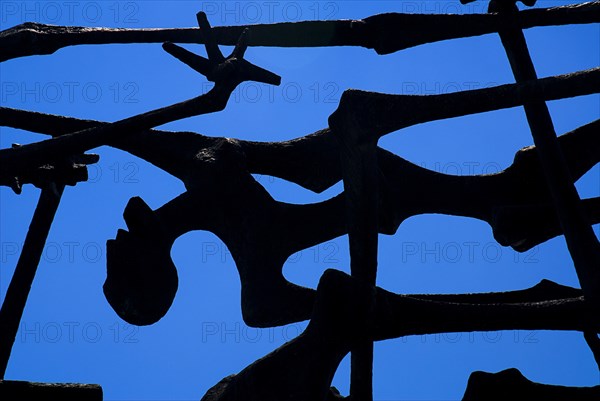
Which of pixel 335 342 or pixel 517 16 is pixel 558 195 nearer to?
pixel 517 16

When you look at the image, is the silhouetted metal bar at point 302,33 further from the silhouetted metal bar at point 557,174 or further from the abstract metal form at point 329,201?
the silhouetted metal bar at point 557,174

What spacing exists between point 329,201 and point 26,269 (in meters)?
1.48

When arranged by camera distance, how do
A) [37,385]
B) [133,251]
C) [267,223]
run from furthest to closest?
[267,223] < [133,251] < [37,385]

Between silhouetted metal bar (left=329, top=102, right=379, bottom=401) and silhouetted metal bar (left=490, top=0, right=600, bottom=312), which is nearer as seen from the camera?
silhouetted metal bar (left=329, top=102, right=379, bottom=401)

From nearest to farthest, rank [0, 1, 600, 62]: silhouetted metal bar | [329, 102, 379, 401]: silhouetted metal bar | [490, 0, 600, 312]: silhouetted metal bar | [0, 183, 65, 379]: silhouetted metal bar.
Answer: [329, 102, 379, 401]: silhouetted metal bar
[490, 0, 600, 312]: silhouetted metal bar
[0, 183, 65, 379]: silhouetted metal bar
[0, 1, 600, 62]: silhouetted metal bar

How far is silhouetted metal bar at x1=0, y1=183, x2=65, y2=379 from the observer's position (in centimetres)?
423

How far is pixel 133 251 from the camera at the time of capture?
4.11 meters

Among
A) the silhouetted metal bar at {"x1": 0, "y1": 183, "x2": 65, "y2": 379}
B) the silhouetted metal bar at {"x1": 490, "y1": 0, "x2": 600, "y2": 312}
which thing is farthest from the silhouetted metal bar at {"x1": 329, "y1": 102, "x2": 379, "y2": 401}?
the silhouetted metal bar at {"x1": 0, "y1": 183, "x2": 65, "y2": 379}

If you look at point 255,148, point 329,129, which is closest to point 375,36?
point 329,129

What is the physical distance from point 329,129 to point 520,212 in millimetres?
1029

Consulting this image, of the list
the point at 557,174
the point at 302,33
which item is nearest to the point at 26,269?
the point at 302,33

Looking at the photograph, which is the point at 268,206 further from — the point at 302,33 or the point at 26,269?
the point at 26,269

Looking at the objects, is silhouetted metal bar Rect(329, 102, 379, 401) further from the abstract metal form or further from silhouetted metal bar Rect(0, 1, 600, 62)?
silhouetted metal bar Rect(0, 1, 600, 62)

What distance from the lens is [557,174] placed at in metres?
4.38
